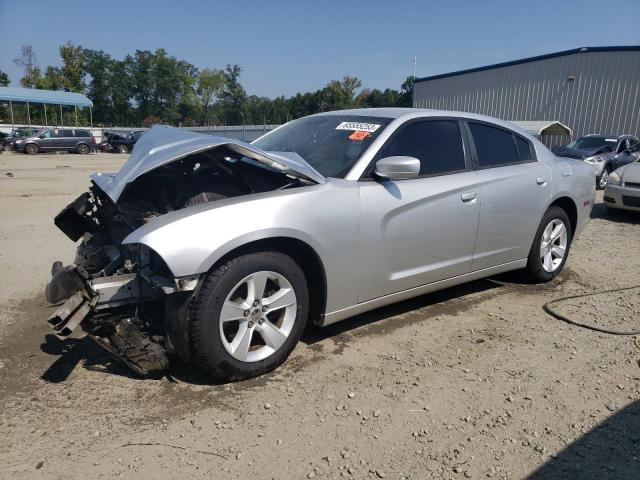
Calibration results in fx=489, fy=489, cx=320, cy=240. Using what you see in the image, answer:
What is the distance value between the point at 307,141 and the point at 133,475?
265 cm

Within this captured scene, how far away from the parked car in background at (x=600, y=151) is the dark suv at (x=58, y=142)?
92.0 feet

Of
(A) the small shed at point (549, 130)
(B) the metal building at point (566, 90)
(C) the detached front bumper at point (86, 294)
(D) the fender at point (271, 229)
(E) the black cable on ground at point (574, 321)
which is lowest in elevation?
(E) the black cable on ground at point (574, 321)

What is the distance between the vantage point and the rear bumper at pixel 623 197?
870 centimetres

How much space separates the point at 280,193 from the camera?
3.02m

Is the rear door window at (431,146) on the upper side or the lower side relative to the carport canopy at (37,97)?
lower

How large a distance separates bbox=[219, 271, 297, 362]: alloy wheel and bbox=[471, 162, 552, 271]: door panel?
1.88 meters

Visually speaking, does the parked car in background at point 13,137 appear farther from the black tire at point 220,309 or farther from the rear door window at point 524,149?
the black tire at point 220,309

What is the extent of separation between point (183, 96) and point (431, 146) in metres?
84.6

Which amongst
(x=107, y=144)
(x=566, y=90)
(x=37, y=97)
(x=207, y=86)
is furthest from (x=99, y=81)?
(x=566, y=90)

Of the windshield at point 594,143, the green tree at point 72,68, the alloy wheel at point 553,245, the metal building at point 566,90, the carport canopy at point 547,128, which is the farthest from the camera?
the green tree at point 72,68

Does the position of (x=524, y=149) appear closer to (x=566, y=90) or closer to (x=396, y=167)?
(x=396, y=167)

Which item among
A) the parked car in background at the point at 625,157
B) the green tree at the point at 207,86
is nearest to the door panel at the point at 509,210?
the parked car in background at the point at 625,157

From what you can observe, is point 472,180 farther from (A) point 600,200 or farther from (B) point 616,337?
(A) point 600,200

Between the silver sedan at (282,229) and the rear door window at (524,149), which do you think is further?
the rear door window at (524,149)
